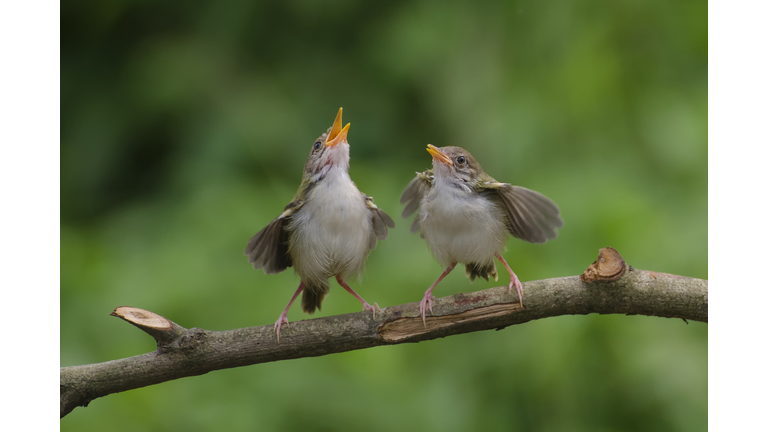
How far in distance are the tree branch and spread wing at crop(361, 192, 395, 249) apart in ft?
0.99

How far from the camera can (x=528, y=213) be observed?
1.86 meters

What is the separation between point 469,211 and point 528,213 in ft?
0.70

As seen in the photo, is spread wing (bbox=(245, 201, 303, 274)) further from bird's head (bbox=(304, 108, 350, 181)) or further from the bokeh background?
the bokeh background

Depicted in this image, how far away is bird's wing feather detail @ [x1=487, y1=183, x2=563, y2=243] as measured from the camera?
1.79 m

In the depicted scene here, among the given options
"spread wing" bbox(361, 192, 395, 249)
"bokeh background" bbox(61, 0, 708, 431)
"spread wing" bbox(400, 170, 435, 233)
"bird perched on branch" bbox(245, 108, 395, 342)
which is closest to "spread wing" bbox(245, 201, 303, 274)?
"bird perched on branch" bbox(245, 108, 395, 342)

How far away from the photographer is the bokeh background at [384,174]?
7.79 ft

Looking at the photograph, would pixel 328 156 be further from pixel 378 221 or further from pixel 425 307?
pixel 425 307

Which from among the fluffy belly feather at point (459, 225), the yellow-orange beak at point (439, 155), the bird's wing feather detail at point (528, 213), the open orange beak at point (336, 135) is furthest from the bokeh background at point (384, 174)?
the open orange beak at point (336, 135)

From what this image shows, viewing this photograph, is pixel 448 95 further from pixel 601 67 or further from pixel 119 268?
pixel 119 268

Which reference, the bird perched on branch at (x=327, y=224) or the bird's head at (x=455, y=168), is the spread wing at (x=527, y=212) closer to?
the bird's head at (x=455, y=168)

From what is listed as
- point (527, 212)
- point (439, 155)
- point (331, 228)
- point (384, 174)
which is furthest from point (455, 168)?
point (384, 174)

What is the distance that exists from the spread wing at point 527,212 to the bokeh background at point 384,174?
0.65 ft

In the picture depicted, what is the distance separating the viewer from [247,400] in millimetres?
2395

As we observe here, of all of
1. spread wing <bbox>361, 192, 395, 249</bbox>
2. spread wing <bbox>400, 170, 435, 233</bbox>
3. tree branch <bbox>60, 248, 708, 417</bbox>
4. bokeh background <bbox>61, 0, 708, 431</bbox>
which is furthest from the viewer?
bokeh background <bbox>61, 0, 708, 431</bbox>
